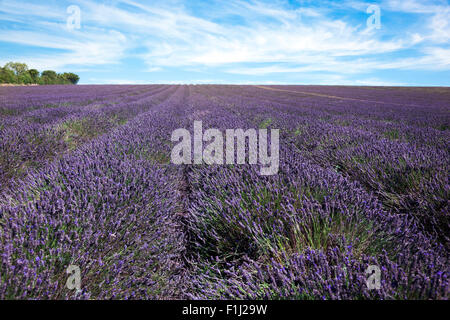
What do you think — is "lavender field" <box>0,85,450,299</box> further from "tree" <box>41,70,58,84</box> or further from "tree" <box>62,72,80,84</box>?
"tree" <box>62,72,80,84</box>

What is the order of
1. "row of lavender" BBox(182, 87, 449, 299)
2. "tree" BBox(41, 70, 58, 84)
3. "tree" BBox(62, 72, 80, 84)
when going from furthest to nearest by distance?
"tree" BBox(62, 72, 80, 84) < "tree" BBox(41, 70, 58, 84) < "row of lavender" BBox(182, 87, 449, 299)

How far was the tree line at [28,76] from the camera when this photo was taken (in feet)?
152

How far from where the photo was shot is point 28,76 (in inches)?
1998

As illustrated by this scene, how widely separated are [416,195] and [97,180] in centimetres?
242

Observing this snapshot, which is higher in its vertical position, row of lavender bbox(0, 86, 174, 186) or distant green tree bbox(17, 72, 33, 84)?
distant green tree bbox(17, 72, 33, 84)

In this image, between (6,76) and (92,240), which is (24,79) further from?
(92,240)

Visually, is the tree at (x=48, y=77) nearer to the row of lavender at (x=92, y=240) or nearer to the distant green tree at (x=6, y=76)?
the distant green tree at (x=6, y=76)

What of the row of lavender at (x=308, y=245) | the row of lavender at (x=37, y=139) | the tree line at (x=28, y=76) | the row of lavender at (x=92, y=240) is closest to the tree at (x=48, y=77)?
the tree line at (x=28, y=76)

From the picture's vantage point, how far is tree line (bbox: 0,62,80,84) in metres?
46.3

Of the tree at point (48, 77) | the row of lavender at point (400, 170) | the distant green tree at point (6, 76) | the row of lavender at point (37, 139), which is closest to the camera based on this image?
the row of lavender at point (400, 170)

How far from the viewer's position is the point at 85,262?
3.59ft

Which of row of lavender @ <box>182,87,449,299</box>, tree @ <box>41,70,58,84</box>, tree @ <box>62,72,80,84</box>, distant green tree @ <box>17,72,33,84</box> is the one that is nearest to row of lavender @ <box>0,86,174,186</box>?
row of lavender @ <box>182,87,449,299</box>

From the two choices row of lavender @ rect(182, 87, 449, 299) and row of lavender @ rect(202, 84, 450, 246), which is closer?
row of lavender @ rect(182, 87, 449, 299)
